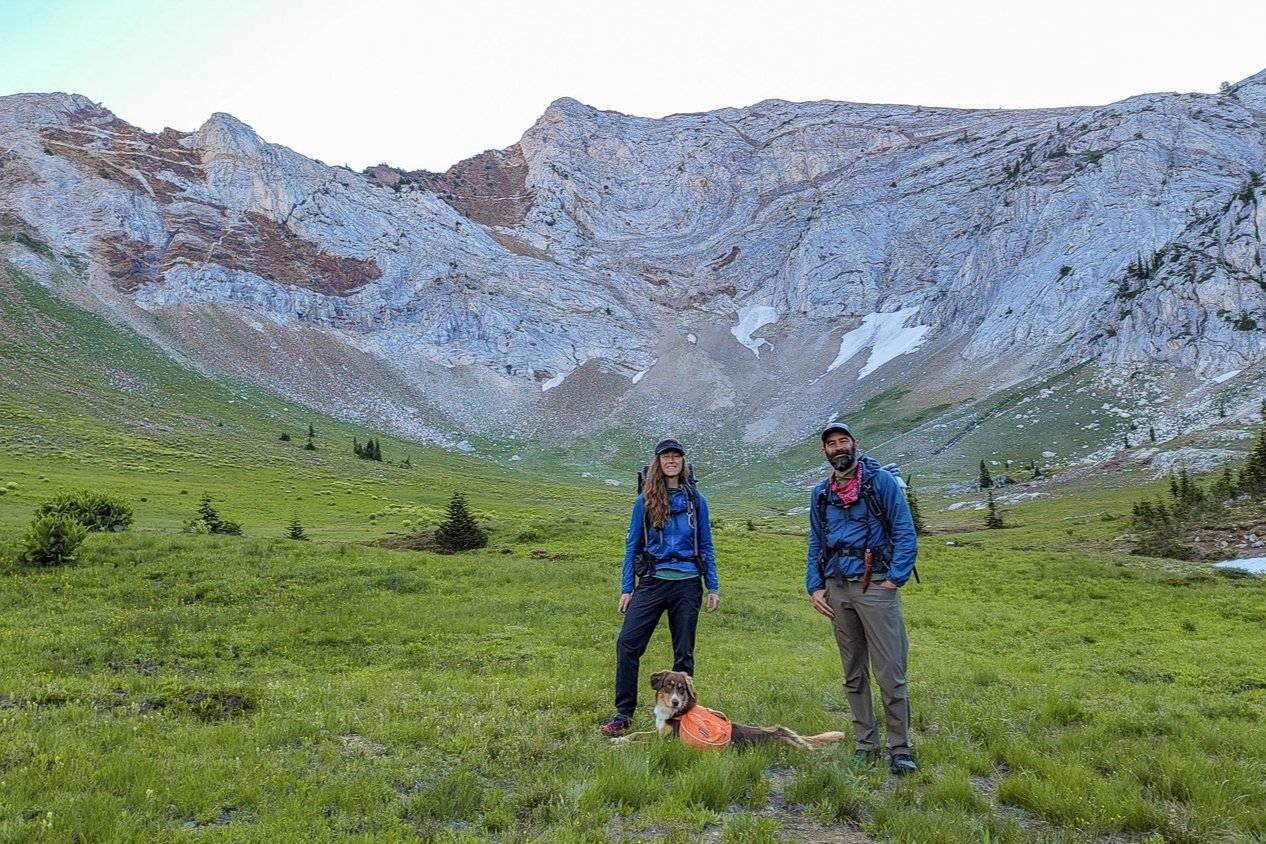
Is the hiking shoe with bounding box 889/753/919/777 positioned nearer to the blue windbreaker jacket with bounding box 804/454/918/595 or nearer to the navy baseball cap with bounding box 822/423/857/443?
the blue windbreaker jacket with bounding box 804/454/918/595

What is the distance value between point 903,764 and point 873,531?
234 centimetres

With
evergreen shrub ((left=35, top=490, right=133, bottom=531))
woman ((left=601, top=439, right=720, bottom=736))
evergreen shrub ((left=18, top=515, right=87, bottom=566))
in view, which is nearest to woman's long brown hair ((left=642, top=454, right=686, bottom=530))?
woman ((left=601, top=439, right=720, bottom=736))

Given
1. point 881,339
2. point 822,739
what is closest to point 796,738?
point 822,739

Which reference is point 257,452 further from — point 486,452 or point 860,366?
point 860,366

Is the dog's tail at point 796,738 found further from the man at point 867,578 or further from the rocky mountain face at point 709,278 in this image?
the rocky mountain face at point 709,278

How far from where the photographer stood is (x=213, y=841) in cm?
462

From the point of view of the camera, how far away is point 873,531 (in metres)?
7.04

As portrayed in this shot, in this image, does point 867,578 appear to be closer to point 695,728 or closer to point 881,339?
point 695,728

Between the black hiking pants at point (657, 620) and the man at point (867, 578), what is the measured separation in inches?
69.7

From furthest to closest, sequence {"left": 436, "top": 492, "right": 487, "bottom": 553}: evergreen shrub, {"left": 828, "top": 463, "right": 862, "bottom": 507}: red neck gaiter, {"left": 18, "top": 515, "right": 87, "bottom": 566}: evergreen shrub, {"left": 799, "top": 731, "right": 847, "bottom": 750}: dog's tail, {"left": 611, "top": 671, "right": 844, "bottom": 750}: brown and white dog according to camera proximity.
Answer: {"left": 436, "top": 492, "right": 487, "bottom": 553}: evergreen shrub
{"left": 18, "top": 515, "right": 87, "bottom": 566}: evergreen shrub
{"left": 799, "top": 731, "right": 847, "bottom": 750}: dog's tail
{"left": 828, "top": 463, "right": 862, "bottom": 507}: red neck gaiter
{"left": 611, "top": 671, "right": 844, "bottom": 750}: brown and white dog

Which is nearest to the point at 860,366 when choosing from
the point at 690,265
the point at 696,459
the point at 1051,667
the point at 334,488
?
the point at 696,459

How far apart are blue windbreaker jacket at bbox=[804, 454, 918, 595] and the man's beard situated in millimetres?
152

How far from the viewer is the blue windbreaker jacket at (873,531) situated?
6883mm

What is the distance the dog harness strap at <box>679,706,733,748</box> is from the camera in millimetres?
6938
